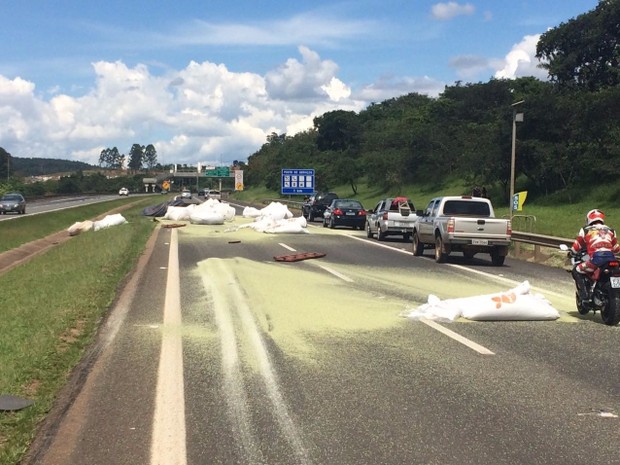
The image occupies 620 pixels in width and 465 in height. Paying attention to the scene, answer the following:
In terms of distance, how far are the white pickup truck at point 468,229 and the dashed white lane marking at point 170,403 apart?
9958 mm

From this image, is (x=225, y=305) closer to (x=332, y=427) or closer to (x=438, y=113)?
(x=332, y=427)

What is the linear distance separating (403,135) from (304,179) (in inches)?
989

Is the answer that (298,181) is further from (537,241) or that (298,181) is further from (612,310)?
(612,310)

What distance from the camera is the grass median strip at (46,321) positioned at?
5316 mm

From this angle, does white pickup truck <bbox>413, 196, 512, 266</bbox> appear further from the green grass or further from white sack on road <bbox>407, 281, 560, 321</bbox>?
the green grass

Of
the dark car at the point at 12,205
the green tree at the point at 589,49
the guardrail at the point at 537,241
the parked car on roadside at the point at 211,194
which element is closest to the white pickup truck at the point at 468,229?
the guardrail at the point at 537,241

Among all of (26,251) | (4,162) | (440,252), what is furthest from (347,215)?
(4,162)

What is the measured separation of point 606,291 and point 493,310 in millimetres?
1583

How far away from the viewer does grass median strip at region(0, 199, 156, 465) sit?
5.32 m

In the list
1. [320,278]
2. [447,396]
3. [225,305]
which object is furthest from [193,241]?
[447,396]

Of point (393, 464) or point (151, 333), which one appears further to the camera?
point (151, 333)

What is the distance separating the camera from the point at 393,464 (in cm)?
439

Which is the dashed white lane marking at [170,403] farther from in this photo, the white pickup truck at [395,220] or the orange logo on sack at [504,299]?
the white pickup truck at [395,220]

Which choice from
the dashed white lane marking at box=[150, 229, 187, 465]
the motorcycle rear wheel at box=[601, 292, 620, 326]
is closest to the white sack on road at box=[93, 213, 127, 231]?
the dashed white lane marking at box=[150, 229, 187, 465]
